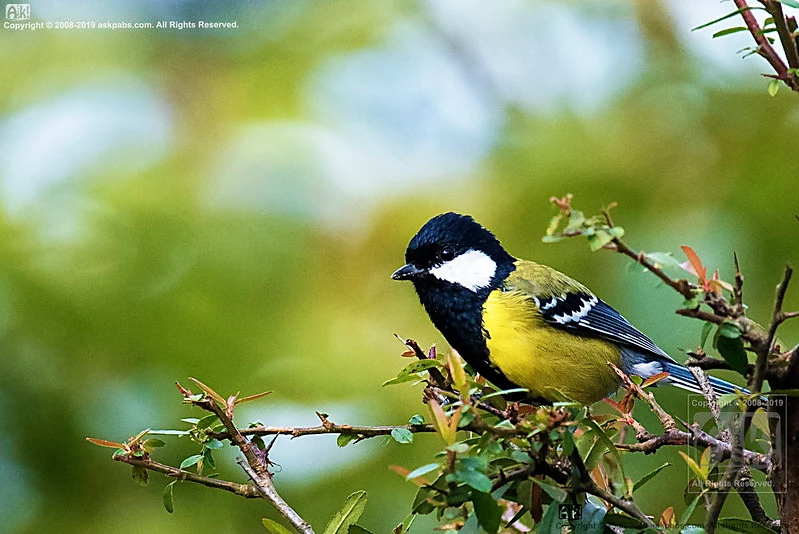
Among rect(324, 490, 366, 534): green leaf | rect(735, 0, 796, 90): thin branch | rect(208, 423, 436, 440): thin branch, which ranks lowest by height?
rect(324, 490, 366, 534): green leaf

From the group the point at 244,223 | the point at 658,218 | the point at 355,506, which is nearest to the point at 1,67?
the point at 244,223

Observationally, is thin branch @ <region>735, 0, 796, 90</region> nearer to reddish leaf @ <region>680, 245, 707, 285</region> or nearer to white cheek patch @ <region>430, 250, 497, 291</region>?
reddish leaf @ <region>680, 245, 707, 285</region>

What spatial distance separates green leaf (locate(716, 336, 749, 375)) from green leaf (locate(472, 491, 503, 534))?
0.70 feet

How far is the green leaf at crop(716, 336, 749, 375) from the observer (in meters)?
0.64

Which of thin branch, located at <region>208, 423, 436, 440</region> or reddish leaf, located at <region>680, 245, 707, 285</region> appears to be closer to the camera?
reddish leaf, located at <region>680, 245, 707, 285</region>

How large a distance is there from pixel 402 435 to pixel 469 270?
81 centimetres

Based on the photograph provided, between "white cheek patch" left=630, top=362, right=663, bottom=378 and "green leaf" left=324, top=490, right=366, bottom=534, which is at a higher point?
"green leaf" left=324, top=490, right=366, bottom=534

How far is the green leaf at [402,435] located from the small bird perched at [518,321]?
2.13 ft

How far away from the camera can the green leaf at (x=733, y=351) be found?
64cm

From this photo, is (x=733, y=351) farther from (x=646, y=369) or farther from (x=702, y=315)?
(x=646, y=369)

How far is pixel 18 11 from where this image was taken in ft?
7.36

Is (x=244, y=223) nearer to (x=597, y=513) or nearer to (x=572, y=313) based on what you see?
(x=572, y=313)

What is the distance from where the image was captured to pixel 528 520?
1121 millimetres

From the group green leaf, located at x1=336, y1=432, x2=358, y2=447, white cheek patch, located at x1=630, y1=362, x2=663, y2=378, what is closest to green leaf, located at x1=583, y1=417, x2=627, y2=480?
green leaf, located at x1=336, y1=432, x2=358, y2=447
